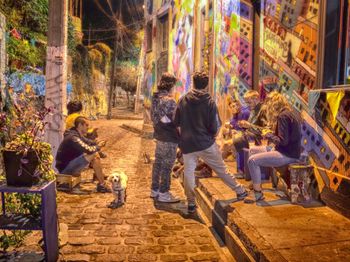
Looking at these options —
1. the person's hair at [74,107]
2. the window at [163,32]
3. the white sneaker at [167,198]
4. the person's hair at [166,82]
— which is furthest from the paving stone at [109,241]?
the window at [163,32]

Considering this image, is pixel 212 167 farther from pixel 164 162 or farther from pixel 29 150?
pixel 29 150

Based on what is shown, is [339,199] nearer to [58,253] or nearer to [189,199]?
[189,199]

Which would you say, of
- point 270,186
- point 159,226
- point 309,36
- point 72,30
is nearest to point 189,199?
point 159,226

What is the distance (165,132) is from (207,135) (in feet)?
3.16

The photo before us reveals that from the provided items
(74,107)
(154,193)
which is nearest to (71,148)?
(74,107)

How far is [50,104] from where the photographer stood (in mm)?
8156

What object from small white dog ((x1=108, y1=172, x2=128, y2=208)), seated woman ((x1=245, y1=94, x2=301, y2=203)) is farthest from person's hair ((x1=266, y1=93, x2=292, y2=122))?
small white dog ((x1=108, y1=172, x2=128, y2=208))

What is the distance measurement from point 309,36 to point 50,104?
5265 millimetres

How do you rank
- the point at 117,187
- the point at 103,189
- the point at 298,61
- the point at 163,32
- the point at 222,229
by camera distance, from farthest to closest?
the point at 163,32 → the point at 103,189 → the point at 117,187 → the point at 298,61 → the point at 222,229

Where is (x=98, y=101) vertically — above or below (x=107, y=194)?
above

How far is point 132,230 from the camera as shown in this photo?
524 centimetres

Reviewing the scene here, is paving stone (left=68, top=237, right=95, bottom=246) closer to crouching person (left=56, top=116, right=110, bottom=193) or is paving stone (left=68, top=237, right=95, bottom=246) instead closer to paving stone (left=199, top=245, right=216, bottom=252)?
paving stone (left=199, top=245, right=216, bottom=252)

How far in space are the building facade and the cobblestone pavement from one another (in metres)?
1.88

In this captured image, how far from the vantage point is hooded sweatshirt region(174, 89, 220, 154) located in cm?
575
